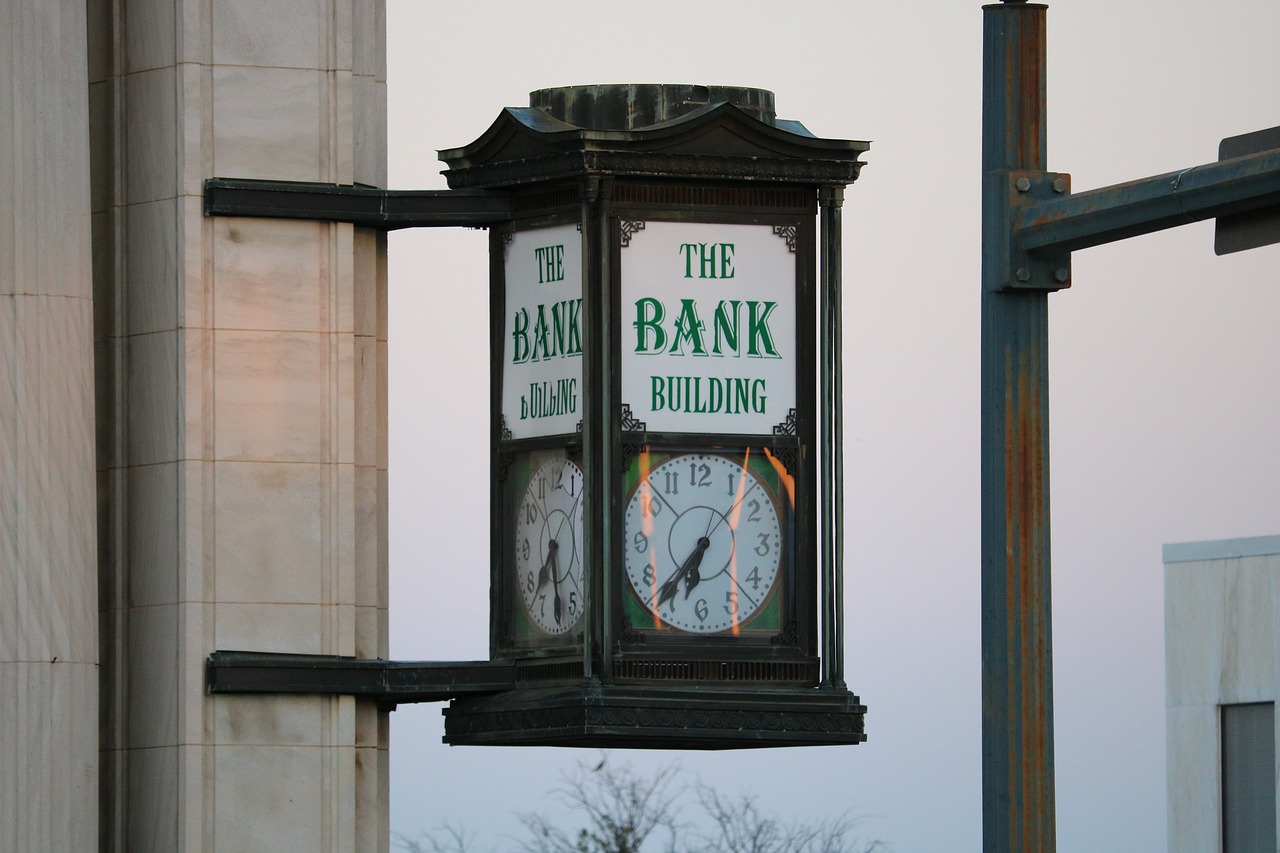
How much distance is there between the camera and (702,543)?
1502 cm

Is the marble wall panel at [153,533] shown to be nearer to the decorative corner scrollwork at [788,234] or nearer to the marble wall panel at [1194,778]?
the decorative corner scrollwork at [788,234]

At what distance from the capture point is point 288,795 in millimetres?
14664

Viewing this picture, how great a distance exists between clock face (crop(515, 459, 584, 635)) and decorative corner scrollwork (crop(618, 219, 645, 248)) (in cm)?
118

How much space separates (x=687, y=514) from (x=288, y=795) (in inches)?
97.9

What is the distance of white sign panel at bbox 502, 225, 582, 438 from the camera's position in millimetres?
15000

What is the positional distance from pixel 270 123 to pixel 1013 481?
5288 mm

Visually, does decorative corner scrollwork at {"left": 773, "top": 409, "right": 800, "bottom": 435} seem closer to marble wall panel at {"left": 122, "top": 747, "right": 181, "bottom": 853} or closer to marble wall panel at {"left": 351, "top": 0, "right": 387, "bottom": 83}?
marble wall panel at {"left": 351, "top": 0, "right": 387, "bottom": 83}

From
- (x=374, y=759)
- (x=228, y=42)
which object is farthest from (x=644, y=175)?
(x=374, y=759)

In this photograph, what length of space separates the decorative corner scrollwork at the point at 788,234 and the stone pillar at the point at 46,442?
3559mm

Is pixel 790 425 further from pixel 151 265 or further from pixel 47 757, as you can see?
pixel 47 757

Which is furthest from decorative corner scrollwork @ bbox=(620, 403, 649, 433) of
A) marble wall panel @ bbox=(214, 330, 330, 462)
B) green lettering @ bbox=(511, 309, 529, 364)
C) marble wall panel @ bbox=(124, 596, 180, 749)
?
marble wall panel @ bbox=(124, 596, 180, 749)

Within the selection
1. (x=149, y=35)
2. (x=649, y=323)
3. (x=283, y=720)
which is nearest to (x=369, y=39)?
(x=149, y=35)

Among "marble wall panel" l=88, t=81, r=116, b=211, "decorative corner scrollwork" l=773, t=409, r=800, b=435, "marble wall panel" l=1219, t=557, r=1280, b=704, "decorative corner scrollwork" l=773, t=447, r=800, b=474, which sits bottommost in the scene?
"marble wall panel" l=1219, t=557, r=1280, b=704

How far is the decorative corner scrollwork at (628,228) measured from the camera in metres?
15.0
